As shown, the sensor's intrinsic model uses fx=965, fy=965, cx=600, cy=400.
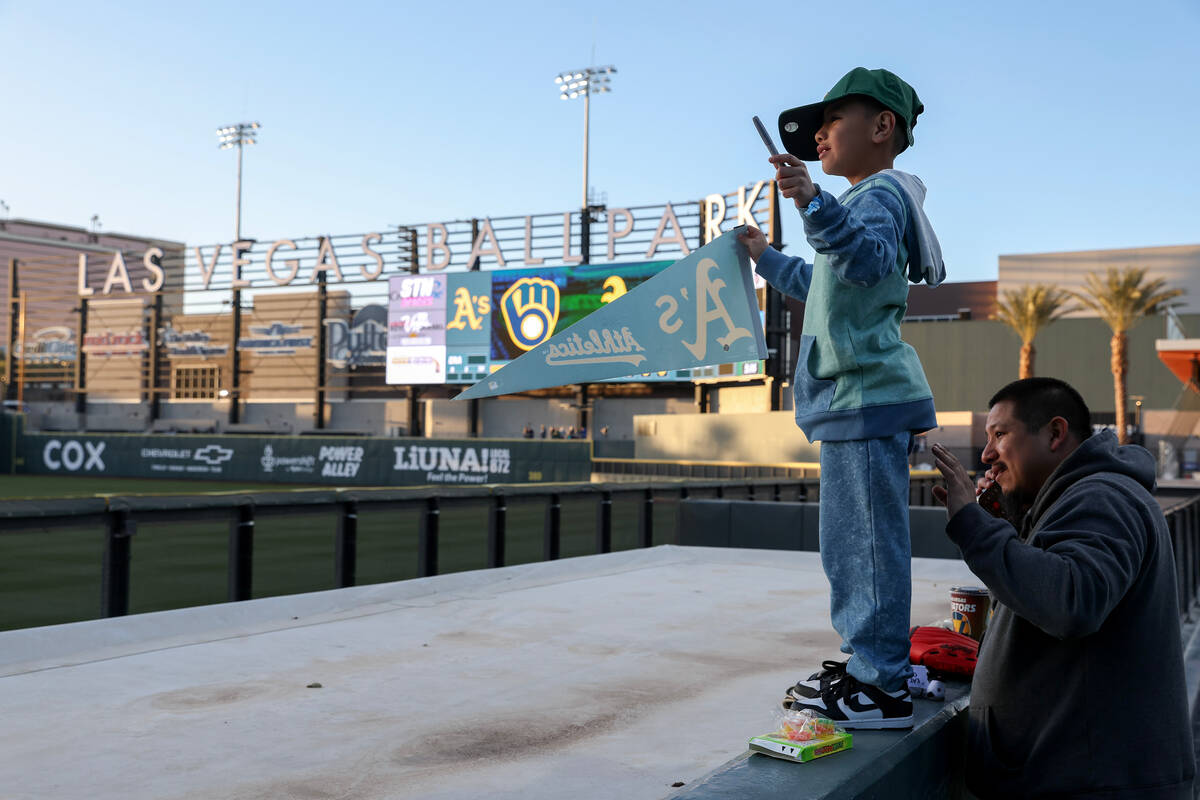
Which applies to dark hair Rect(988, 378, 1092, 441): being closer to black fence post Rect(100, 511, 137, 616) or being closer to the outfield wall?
black fence post Rect(100, 511, 137, 616)

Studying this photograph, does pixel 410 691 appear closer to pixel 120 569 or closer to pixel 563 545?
pixel 120 569

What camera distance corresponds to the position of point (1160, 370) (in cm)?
4862

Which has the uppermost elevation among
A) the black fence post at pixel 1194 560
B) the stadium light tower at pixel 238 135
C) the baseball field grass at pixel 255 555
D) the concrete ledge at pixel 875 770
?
the stadium light tower at pixel 238 135

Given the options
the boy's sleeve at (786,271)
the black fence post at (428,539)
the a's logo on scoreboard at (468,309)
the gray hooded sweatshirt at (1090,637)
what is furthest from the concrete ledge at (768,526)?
the a's logo on scoreboard at (468,309)

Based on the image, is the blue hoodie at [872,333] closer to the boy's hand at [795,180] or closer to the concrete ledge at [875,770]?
the boy's hand at [795,180]

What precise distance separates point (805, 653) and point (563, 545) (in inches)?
462

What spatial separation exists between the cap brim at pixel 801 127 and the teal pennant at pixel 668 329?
0.33 m

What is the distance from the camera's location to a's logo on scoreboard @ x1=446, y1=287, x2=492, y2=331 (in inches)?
1547

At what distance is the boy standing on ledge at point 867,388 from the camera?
7.60 ft

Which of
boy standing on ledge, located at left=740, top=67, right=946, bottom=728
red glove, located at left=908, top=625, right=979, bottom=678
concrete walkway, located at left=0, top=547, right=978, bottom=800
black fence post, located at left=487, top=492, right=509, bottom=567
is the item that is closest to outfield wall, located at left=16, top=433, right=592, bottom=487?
black fence post, located at left=487, top=492, right=509, bottom=567

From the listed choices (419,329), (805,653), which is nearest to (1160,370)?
(419,329)

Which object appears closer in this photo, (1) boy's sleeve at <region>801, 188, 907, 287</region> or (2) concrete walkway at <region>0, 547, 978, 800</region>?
(1) boy's sleeve at <region>801, 188, 907, 287</region>

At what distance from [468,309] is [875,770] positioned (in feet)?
126

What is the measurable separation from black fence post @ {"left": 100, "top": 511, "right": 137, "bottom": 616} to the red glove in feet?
14.2
